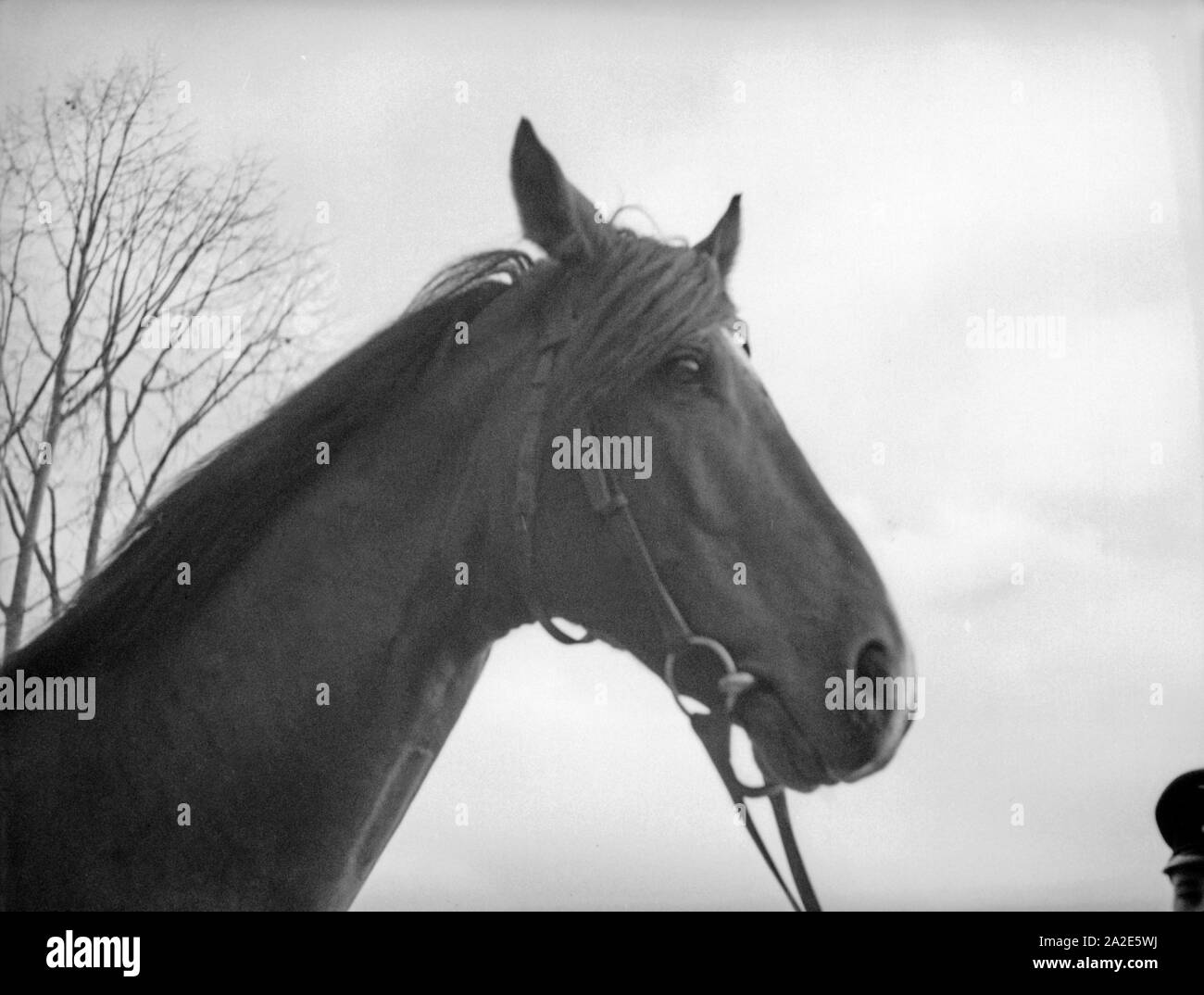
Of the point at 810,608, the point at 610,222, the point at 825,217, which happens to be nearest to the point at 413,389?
the point at 610,222

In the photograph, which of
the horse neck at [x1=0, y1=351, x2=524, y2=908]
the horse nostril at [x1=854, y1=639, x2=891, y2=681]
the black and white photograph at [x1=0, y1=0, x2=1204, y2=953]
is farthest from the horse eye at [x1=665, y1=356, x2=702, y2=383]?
the horse nostril at [x1=854, y1=639, x2=891, y2=681]

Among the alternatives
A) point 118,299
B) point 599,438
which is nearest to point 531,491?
point 599,438

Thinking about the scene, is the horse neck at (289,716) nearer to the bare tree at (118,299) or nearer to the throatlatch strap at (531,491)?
the throatlatch strap at (531,491)

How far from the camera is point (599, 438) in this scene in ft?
6.27

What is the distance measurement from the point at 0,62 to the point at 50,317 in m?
0.50

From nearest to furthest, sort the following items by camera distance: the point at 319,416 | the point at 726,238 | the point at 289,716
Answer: the point at 289,716
the point at 319,416
the point at 726,238

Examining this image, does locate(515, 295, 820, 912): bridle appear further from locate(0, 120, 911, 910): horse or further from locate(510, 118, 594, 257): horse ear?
locate(510, 118, 594, 257): horse ear

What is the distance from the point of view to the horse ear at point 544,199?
1944 mm

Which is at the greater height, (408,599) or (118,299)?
(118,299)

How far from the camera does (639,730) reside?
96.3 inches

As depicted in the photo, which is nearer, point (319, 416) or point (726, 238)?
point (319, 416)

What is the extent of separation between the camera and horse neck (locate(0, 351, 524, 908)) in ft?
6.06

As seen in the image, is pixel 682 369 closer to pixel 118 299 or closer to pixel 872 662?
pixel 872 662

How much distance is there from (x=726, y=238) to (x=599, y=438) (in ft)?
1.64
